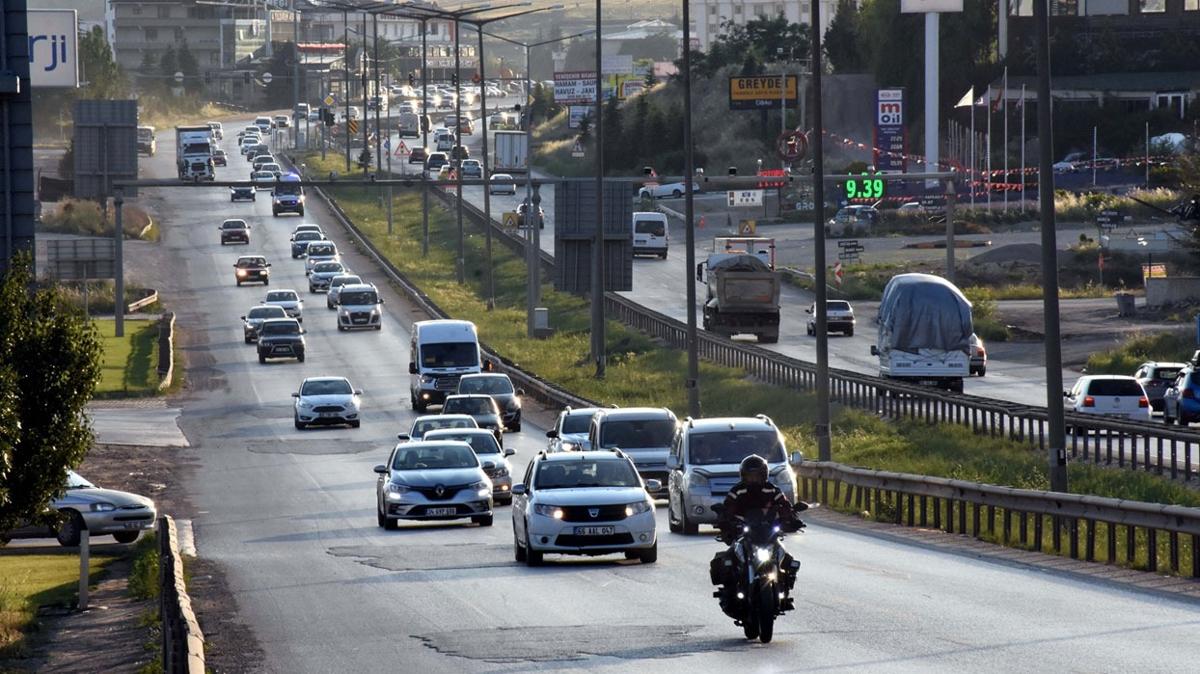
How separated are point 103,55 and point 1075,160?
92268mm

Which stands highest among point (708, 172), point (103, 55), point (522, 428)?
point (103, 55)

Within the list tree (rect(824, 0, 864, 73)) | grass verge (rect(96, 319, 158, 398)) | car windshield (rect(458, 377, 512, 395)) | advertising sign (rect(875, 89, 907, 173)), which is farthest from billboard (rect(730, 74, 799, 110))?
car windshield (rect(458, 377, 512, 395))

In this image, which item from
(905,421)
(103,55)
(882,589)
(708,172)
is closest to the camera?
(882,589)

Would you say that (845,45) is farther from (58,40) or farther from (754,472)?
(754,472)

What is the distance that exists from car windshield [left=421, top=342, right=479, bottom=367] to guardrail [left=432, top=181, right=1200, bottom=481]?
26.2ft

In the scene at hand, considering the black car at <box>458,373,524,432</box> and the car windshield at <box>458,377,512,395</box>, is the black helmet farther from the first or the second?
the car windshield at <box>458,377,512,395</box>

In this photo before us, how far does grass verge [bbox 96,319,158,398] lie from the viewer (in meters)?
63.9

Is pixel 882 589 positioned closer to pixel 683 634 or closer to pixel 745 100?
pixel 683 634

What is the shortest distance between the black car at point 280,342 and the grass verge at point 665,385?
22.5 ft

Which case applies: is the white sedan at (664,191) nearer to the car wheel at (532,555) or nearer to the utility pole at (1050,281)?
the utility pole at (1050,281)

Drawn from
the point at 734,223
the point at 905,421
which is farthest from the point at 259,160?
the point at 905,421

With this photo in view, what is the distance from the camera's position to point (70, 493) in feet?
105

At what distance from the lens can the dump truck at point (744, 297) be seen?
70.7 m

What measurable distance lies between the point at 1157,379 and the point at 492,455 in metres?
22.9
